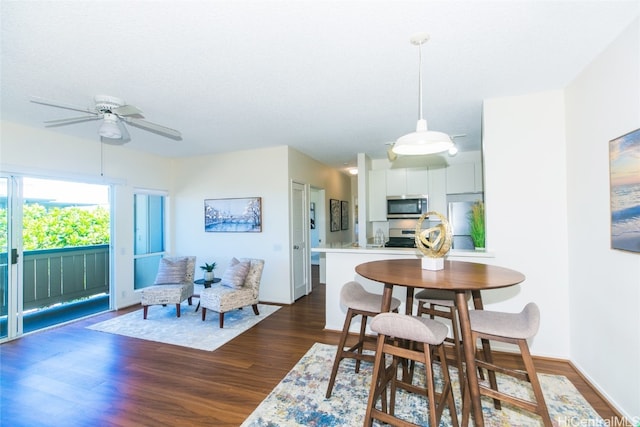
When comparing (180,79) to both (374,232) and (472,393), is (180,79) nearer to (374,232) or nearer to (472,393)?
(472,393)

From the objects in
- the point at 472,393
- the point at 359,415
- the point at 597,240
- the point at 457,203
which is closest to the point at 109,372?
the point at 359,415

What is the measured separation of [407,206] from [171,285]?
164 inches

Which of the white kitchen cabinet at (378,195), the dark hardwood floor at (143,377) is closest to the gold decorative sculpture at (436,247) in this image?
the dark hardwood floor at (143,377)

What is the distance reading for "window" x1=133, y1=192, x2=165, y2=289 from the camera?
5.04 m

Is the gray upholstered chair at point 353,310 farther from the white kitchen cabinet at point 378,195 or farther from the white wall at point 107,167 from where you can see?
the white wall at point 107,167

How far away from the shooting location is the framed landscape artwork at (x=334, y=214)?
6562mm

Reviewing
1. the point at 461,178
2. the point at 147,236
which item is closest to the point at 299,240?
the point at 147,236

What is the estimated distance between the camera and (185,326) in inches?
147

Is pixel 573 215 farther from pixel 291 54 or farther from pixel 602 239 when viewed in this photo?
pixel 291 54

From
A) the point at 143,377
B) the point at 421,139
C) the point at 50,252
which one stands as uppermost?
the point at 421,139

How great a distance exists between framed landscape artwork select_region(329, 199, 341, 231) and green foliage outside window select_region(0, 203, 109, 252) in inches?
166

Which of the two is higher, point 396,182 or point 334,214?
point 396,182

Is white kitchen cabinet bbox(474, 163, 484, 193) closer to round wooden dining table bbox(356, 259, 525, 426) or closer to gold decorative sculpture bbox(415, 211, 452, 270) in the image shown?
round wooden dining table bbox(356, 259, 525, 426)

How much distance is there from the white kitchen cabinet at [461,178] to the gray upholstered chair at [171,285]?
181 inches
